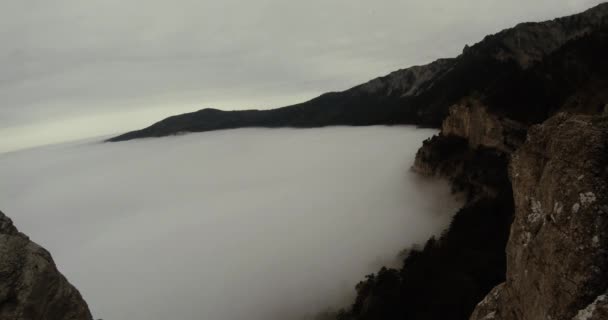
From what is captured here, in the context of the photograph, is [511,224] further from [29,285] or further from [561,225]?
[29,285]

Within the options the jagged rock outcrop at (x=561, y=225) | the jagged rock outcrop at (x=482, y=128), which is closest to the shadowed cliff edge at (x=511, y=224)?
the jagged rock outcrop at (x=561, y=225)

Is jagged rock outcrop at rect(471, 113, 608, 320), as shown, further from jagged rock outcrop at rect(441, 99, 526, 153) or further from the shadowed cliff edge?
jagged rock outcrop at rect(441, 99, 526, 153)

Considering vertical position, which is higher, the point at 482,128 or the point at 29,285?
the point at 482,128

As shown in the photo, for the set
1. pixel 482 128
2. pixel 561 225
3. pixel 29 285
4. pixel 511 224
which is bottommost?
pixel 511 224

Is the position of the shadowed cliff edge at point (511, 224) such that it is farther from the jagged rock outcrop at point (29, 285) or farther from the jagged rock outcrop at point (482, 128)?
the jagged rock outcrop at point (482, 128)

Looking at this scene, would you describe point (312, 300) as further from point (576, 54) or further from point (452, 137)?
point (576, 54)

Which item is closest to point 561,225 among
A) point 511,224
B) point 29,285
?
point 511,224

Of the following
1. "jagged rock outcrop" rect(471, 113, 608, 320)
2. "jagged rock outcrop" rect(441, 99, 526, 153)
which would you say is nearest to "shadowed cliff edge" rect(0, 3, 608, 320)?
"jagged rock outcrop" rect(471, 113, 608, 320)
